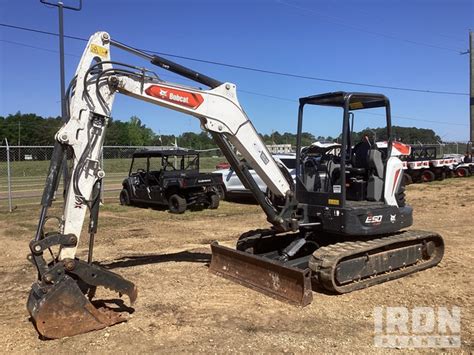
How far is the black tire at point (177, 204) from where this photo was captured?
13852mm

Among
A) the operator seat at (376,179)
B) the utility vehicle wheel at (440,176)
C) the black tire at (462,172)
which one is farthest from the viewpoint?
the black tire at (462,172)

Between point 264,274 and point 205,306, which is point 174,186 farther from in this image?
point 205,306

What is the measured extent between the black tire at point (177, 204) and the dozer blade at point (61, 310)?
8927 millimetres

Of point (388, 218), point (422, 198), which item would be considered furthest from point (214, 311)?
point (422, 198)

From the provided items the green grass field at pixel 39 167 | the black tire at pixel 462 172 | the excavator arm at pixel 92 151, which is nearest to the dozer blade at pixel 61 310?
the excavator arm at pixel 92 151

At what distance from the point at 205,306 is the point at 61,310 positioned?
1712mm

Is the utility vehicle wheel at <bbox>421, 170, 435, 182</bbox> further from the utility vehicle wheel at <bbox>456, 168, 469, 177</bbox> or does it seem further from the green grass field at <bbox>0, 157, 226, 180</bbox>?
the green grass field at <bbox>0, 157, 226, 180</bbox>

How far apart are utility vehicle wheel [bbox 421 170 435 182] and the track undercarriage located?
1725 centimetres

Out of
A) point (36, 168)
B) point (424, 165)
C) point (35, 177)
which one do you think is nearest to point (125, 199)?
point (424, 165)

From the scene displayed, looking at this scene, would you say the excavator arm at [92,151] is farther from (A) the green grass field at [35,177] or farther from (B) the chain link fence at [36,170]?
(A) the green grass field at [35,177]

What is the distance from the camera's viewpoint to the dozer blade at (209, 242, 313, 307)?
227 inches

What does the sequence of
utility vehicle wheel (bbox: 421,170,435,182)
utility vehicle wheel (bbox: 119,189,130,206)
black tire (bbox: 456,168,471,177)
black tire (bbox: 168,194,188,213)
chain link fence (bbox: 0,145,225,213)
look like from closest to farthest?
black tire (bbox: 168,194,188,213) → utility vehicle wheel (bbox: 119,189,130,206) → chain link fence (bbox: 0,145,225,213) → utility vehicle wheel (bbox: 421,170,435,182) → black tire (bbox: 456,168,471,177)

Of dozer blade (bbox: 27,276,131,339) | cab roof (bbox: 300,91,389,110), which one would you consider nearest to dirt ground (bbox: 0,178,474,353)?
dozer blade (bbox: 27,276,131,339)

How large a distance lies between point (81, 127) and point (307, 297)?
3.22 metres
